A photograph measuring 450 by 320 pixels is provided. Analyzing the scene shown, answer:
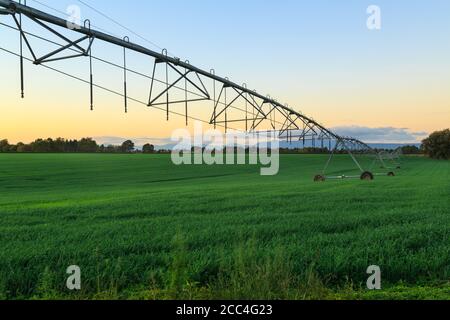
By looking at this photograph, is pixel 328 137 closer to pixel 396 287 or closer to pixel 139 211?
pixel 139 211

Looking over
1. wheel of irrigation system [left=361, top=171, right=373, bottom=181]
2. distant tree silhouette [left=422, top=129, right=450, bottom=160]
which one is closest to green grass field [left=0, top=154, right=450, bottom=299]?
wheel of irrigation system [left=361, top=171, right=373, bottom=181]

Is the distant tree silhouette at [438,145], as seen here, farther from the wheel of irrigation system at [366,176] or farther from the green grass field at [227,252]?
the green grass field at [227,252]

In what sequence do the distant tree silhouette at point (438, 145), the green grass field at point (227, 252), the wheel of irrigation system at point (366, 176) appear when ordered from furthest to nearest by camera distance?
1. the distant tree silhouette at point (438, 145)
2. the wheel of irrigation system at point (366, 176)
3. the green grass field at point (227, 252)

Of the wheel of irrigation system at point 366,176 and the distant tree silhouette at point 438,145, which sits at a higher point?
the distant tree silhouette at point 438,145

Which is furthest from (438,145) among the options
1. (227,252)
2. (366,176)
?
(227,252)

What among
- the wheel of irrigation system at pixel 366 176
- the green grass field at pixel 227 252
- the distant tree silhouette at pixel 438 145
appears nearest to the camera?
the green grass field at pixel 227 252

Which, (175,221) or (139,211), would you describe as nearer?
(175,221)

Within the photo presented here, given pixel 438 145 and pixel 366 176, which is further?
pixel 438 145

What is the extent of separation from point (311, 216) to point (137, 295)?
8378 mm

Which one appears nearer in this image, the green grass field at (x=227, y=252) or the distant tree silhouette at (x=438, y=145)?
the green grass field at (x=227, y=252)

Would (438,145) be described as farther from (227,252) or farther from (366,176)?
(227,252)

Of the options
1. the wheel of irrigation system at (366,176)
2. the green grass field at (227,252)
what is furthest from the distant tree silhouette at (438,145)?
the green grass field at (227,252)

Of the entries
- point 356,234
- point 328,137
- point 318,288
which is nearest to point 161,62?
point 356,234
